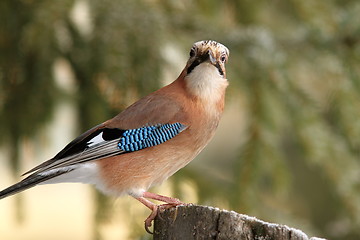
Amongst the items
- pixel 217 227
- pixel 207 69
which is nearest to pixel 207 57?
pixel 207 69

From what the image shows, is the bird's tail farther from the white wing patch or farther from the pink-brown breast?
the pink-brown breast

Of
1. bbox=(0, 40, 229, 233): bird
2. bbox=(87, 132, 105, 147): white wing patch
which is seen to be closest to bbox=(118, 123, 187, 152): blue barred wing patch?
bbox=(0, 40, 229, 233): bird

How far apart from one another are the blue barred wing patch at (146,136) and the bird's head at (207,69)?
0.25 m

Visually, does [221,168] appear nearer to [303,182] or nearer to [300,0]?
[303,182]

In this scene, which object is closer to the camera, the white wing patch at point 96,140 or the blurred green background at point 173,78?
the white wing patch at point 96,140

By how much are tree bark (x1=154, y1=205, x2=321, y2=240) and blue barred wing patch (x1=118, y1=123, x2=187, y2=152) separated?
58 cm

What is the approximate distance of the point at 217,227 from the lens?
7.91 ft

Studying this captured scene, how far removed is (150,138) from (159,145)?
57 mm

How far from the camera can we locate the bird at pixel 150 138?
3129mm

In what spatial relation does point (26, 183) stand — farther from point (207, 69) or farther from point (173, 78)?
point (173, 78)

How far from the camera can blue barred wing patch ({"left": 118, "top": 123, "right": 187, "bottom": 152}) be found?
315cm

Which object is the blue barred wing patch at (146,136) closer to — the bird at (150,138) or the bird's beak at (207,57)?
the bird at (150,138)

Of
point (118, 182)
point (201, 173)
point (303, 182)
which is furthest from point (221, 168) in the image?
point (118, 182)

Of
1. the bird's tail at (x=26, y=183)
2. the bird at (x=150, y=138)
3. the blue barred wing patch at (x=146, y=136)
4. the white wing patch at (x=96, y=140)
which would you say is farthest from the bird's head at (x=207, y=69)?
the bird's tail at (x=26, y=183)
